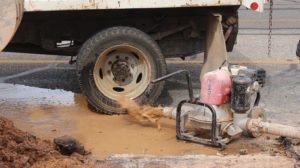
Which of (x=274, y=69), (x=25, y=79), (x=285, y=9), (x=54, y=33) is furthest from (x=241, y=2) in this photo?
(x=285, y=9)

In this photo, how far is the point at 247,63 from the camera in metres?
9.93

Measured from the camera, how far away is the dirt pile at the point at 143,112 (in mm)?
6762

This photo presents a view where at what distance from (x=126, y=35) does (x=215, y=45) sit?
1013mm

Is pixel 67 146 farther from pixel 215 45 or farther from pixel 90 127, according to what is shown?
pixel 215 45

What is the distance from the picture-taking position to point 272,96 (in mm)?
8008

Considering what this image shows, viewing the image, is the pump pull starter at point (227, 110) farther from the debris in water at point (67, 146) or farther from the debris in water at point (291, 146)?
the debris in water at point (67, 146)

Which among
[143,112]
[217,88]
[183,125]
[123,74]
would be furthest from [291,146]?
[123,74]

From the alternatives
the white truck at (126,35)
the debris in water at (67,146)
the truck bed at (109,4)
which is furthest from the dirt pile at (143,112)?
the debris in water at (67,146)

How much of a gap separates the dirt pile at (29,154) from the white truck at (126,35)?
5.05ft

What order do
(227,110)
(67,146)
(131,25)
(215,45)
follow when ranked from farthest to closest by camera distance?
(131,25), (215,45), (227,110), (67,146)

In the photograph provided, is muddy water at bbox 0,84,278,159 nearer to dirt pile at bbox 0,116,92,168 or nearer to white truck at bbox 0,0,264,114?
white truck at bbox 0,0,264,114

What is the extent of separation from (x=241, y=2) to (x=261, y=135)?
1.56m

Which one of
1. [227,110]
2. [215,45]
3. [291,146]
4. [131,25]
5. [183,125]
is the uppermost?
[131,25]

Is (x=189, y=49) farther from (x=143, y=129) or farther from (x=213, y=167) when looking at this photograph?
(x=213, y=167)
